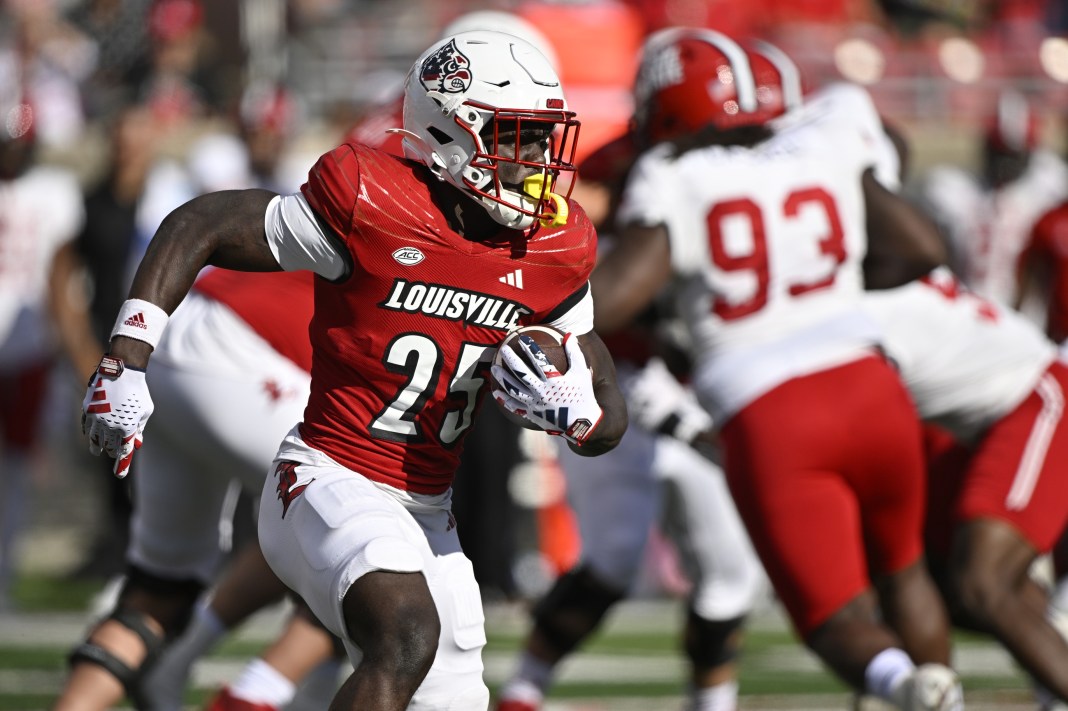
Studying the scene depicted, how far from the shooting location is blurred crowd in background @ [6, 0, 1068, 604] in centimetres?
855

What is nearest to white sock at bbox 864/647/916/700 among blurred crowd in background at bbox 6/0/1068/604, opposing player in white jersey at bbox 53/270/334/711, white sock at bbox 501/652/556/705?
opposing player in white jersey at bbox 53/270/334/711

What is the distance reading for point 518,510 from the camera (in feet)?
33.5

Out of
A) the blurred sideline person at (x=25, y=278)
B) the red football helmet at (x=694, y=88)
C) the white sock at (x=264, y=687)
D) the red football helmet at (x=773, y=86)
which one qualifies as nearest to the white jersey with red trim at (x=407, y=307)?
the white sock at (x=264, y=687)

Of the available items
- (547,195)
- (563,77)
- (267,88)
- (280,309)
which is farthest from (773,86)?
(267,88)

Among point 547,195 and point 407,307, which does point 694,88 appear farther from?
point 407,307

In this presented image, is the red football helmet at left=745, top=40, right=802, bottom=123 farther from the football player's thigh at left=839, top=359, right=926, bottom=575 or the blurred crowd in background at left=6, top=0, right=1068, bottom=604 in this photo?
the blurred crowd in background at left=6, top=0, right=1068, bottom=604

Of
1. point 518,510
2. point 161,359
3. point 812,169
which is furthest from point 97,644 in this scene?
point 518,510

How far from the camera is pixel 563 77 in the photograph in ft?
28.9

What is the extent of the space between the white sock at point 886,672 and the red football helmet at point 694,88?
1589 mm

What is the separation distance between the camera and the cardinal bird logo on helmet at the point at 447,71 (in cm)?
347

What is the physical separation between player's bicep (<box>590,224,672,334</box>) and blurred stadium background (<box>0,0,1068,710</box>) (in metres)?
1.71

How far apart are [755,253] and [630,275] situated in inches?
13.6

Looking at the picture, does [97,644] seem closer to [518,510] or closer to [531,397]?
[531,397]

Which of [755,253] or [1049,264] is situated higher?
[755,253]
